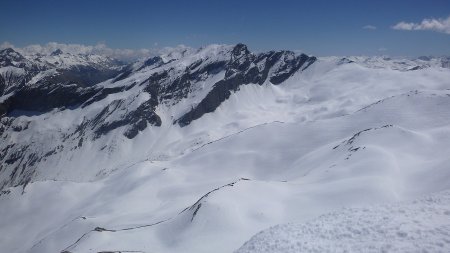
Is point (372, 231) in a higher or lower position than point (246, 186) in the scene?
higher

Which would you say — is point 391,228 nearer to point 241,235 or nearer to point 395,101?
point 241,235

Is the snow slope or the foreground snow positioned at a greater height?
the foreground snow

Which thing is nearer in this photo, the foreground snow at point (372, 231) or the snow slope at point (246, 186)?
the foreground snow at point (372, 231)

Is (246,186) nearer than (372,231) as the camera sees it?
No

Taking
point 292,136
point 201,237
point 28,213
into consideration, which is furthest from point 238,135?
point 201,237

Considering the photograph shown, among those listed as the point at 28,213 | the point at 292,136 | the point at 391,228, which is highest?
the point at 391,228

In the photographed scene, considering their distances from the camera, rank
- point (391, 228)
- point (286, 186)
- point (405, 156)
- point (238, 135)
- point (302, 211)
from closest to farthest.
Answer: point (391, 228) < point (302, 211) < point (286, 186) < point (405, 156) < point (238, 135)

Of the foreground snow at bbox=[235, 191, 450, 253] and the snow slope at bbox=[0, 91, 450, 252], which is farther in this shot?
the snow slope at bbox=[0, 91, 450, 252]

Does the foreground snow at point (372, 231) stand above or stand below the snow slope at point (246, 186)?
above
